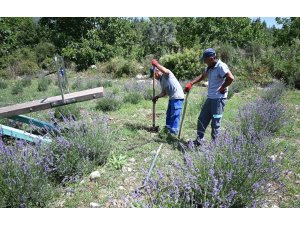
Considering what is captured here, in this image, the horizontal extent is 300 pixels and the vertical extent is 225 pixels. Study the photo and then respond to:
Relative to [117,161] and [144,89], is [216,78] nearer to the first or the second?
[117,161]

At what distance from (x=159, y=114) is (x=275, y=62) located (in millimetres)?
6538

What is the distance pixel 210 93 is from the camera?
4.30m

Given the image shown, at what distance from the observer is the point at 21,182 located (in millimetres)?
2684

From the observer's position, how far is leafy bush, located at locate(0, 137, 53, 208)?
8.72 ft

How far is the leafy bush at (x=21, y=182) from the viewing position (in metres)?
2.66

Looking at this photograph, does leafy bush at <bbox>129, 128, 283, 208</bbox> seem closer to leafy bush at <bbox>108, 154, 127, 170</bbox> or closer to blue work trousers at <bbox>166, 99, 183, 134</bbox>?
leafy bush at <bbox>108, 154, 127, 170</bbox>

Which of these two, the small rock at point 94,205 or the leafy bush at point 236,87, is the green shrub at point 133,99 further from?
the small rock at point 94,205

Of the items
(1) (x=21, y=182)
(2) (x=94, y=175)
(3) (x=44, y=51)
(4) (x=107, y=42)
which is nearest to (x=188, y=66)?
(4) (x=107, y=42)

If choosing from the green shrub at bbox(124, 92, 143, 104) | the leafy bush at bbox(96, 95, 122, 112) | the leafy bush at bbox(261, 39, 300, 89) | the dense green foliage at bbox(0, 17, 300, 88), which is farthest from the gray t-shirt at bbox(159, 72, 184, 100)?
the dense green foliage at bbox(0, 17, 300, 88)

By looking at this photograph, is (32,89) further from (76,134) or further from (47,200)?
(47,200)

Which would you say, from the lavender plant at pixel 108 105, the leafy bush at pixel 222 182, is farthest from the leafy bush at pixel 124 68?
the leafy bush at pixel 222 182

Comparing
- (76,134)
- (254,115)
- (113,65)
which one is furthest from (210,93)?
(113,65)

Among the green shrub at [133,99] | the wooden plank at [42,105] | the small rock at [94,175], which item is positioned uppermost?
the wooden plank at [42,105]
